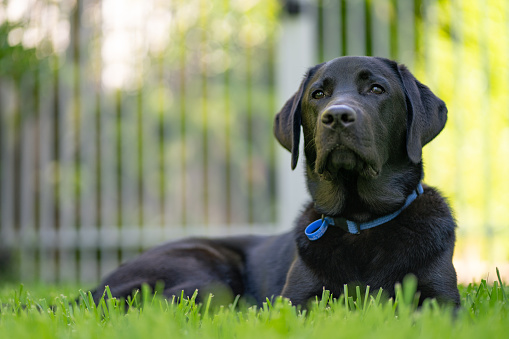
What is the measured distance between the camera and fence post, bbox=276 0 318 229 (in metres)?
5.61

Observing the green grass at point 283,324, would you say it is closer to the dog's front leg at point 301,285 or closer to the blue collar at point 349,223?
the dog's front leg at point 301,285

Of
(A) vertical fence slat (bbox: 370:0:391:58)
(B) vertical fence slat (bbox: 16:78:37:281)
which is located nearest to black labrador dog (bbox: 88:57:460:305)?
(A) vertical fence slat (bbox: 370:0:391:58)

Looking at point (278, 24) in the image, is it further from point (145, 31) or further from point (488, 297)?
point (488, 297)

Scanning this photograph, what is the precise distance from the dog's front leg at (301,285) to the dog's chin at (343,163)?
44 centimetres

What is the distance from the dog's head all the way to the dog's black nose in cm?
3

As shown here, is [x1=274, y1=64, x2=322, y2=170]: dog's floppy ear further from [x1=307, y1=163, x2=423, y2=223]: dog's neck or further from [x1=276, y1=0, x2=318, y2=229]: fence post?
[x1=276, y1=0, x2=318, y2=229]: fence post

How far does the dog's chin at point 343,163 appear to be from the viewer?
248 centimetres

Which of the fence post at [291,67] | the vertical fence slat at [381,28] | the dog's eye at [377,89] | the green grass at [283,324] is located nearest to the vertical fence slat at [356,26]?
the vertical fence slat at [381,28]

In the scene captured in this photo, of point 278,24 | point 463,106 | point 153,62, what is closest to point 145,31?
point 153,62

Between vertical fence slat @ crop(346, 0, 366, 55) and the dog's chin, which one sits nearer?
the dog's chin

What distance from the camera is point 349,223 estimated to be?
2.59 m

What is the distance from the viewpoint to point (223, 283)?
10.3 ft

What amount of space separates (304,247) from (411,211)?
50 centimetres

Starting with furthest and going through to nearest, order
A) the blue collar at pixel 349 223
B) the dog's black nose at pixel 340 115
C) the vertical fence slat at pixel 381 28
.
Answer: the vertical fence slat at pixel 381 28
the blue collar at pixel 349 223
the dog's black nose at pixel 340 115
